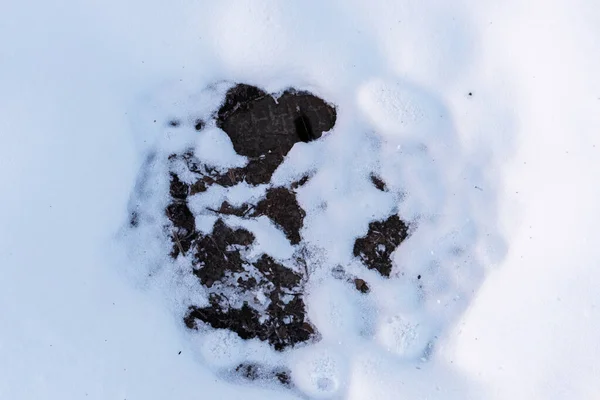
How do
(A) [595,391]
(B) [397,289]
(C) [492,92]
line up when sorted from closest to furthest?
(A) [595,391]
(C) [492,92]
(B) [397,289]

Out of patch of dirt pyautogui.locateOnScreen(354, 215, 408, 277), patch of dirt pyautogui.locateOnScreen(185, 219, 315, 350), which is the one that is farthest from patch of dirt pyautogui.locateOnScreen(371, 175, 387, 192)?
patch of dirt pyautogui.locateOnScreen(185, 219, 315, 350)

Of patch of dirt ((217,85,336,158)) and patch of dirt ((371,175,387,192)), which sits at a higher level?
patch of dirt ((217,85,336,158))

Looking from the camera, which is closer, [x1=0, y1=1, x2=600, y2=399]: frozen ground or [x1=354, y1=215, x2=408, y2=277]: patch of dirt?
[x1=0, y1=1, x2=600, y2=399]: frozen ground

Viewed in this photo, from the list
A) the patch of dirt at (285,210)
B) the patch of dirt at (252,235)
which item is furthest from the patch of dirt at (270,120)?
the patch of dirt at (285,210)

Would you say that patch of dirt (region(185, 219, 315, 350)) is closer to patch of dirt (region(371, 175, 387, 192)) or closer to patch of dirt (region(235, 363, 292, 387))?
patch of dirt (region(235, 363, 292, 387))

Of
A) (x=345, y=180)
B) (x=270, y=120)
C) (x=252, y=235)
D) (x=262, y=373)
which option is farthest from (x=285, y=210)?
(x=262, y=373)

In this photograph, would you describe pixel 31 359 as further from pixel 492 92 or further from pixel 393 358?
pixel 492 92

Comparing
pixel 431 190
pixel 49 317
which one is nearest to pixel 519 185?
pixel 431 190
